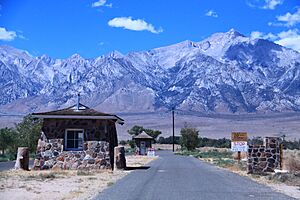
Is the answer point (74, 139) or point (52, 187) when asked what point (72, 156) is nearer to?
point (74, 139)

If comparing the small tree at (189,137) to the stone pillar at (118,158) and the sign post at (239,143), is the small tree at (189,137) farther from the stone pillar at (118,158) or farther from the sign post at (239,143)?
the stone pillar at (118,158)

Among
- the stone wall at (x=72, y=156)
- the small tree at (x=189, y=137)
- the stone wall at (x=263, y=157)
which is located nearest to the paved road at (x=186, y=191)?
the stone wall at (x=263, y=157)

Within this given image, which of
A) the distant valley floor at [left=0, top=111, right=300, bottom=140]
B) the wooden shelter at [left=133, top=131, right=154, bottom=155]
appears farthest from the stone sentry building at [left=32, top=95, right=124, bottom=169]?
the distant valley floor at [left=0, top=111, right=300, bottom=140]

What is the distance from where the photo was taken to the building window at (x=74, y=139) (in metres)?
33.4

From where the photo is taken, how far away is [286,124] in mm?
158375

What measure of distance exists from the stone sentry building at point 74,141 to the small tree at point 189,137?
66.8 metres

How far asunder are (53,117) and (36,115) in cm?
99

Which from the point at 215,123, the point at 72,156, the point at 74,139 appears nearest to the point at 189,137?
the point at 74,139

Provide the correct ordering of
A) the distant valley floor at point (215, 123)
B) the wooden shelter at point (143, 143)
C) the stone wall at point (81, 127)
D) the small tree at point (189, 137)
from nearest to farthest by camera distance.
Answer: the stone wall at point (81, 127) < the wooden shelter at point (143, 143) < the small tree at point (189, 137) < the distant valley floor at point (215, 123)

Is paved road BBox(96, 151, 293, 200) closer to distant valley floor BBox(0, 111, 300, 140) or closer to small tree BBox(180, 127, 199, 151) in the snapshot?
small tree BBox(180, 127, 199, 151)

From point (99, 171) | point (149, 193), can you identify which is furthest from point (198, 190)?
point (99, 171)

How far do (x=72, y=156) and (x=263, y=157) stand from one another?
10.7 meters

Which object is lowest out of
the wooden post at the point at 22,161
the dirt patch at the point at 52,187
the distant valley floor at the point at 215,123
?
the dirt patch at the point at 52,187

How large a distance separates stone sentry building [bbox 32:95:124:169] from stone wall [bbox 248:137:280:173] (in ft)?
26.4
